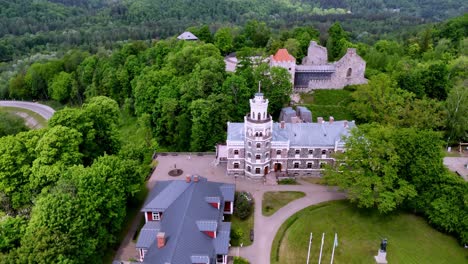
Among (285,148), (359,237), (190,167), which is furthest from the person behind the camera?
(190,167)

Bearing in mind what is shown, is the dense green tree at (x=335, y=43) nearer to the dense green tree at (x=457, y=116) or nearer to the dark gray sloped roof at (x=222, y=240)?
the dense green tree at (x=457, y=116)

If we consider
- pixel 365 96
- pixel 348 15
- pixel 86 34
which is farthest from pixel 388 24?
pixel 86 34

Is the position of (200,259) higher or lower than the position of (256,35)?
lower

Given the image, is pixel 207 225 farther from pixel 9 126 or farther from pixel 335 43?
pixel 335 43

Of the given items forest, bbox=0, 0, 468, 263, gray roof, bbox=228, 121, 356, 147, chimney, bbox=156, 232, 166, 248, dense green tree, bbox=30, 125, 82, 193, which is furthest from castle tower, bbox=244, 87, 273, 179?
dense green tree, bbox=30, 125, 82, 193

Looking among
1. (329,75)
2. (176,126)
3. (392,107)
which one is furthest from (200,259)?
(329,75)

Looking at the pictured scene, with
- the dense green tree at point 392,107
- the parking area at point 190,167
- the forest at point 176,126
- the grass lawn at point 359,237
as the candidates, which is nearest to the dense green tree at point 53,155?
the forest at point 176,126

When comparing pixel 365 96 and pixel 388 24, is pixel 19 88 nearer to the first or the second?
pixel 365 96
